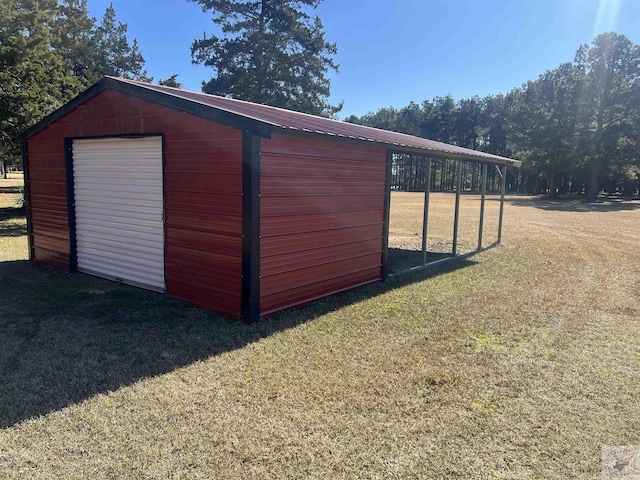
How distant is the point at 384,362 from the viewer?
4023 mm

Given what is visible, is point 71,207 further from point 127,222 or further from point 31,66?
point 31,66

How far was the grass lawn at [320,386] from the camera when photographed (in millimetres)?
2621

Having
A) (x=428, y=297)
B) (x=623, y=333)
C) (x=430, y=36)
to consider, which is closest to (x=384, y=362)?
(x=428, y=297)

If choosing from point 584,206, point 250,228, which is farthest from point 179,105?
point 584,206

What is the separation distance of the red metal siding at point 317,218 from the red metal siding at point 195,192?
367 mm

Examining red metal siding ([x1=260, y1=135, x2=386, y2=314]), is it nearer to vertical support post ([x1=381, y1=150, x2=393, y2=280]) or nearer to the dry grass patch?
vertical support post ([x1=381, y1=150, x2=393, y2=280])

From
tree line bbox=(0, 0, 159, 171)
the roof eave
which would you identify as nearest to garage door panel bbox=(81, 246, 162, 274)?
the roof eave

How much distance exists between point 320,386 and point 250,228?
6.62 feet

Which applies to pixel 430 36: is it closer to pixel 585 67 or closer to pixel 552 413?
pixel 552 413

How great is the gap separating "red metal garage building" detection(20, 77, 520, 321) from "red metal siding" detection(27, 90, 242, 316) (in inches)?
0.7

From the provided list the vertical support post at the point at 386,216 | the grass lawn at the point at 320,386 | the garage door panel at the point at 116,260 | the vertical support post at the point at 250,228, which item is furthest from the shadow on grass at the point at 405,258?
the garage door panel at the point at 116,260

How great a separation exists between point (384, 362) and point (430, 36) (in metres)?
15.6

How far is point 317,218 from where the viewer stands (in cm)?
586

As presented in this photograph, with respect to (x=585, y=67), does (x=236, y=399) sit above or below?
below
